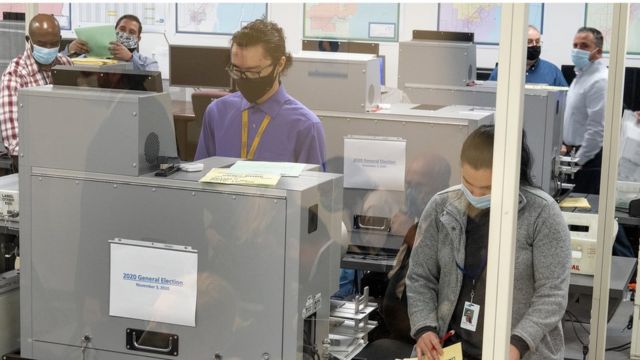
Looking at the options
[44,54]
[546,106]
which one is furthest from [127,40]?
[546,106]

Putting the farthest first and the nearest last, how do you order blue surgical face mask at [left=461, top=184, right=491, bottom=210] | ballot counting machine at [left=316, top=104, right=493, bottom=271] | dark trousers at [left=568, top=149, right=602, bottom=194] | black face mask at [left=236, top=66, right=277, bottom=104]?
dark trousers at [left=568, top=149, right=602, bottom=194], ballot counting machine at [left=316, top=104, right=493, bottom=271], black face mask at [left=236, top=66, right=277, bottom=104], blue surgical face mask at [left=461, top=184, right=491, bottom=210]

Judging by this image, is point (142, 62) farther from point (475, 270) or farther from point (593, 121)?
point (593, 121)

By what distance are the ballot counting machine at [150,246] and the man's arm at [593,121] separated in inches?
62.4

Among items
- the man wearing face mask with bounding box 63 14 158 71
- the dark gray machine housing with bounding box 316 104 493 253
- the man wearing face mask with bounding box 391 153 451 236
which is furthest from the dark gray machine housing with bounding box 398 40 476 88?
the man wearing face mask with bounding box 63 14 158 71

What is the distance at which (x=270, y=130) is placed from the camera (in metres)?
1.83

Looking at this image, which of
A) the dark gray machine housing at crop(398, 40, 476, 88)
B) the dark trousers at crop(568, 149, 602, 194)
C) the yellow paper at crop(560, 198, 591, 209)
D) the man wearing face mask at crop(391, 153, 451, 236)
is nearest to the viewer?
the man wearing face mask at crop(391, 153, 451, 236)

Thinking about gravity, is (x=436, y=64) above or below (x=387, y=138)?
above

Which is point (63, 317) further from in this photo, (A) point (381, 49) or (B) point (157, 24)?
(A) point (381, 49)

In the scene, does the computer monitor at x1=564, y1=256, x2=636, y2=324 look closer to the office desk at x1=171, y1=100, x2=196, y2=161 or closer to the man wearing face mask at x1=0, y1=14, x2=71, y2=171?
the office desk at x1=171, y1=100, x2=196, y2=161

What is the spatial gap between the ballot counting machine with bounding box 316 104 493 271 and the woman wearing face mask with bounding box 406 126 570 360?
26 cm

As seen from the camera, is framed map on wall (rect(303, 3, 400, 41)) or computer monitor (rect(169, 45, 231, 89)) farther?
computer monitor (rect(169, 45, 231, 89))

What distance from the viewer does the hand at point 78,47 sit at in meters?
1.72

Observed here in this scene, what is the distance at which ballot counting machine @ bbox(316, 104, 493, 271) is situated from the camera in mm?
2234

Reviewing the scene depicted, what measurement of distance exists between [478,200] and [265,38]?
1.89 feet
